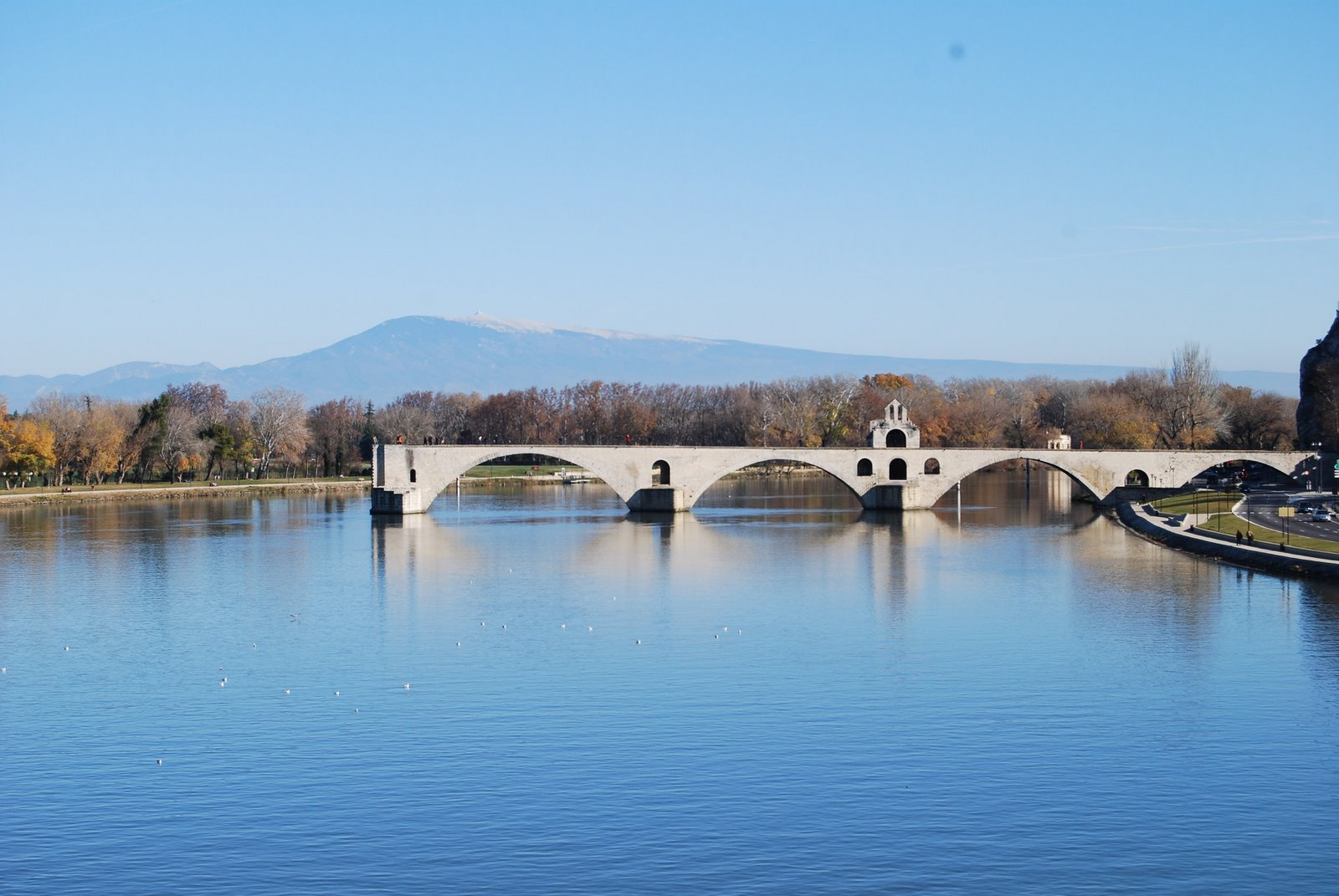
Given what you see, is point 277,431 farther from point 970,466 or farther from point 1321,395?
point 1321,395

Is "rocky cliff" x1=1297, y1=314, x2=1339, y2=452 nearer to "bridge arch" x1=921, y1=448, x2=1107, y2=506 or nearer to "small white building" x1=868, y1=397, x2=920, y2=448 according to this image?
"bridge arch" x1=921, y1=448, x2=1107, y2=506

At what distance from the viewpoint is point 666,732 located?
2383 centimetres

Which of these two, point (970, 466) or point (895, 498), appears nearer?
point (895, 498)

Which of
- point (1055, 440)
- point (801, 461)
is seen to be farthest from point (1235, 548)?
point (1055, 440)

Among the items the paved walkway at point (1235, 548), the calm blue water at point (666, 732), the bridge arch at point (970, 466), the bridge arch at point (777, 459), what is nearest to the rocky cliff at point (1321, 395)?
the bridge arch at point (970, 466)

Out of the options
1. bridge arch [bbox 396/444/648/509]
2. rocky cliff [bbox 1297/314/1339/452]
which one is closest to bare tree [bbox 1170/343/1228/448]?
rocky cliff [bbox 1297/314/1339/452]

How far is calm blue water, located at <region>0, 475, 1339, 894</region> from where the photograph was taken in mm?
17719

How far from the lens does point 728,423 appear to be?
12812 cm

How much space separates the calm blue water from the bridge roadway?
93.1 feet

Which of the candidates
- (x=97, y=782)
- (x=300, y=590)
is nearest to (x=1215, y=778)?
(x=97, y=782)

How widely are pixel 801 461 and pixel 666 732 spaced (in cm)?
5832

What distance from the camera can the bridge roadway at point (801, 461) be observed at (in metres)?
76.0

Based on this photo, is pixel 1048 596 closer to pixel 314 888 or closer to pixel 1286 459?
pixel 314 888

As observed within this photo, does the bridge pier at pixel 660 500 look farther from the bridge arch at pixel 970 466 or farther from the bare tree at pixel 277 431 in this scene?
the bare tree at pixel 277 431
